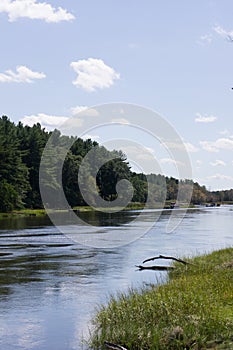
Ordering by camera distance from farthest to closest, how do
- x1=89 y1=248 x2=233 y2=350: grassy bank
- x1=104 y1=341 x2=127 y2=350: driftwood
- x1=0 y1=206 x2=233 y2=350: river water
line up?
x1=0 y1=206 x2=233 y2=350: river water, x1=89 y1=248 x2=233 y2=350: grassy bank, x1=104 y1=341 x2=127 y2=350: driftwood

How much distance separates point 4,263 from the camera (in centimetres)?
2798

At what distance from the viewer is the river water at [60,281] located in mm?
14273

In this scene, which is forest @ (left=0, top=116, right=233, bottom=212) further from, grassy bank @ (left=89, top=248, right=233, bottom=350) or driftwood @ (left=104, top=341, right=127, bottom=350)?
driftwood @ (left=104, top=341, right=127, bottom=350)

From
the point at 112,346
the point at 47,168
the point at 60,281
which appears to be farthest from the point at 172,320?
the point at 47,168

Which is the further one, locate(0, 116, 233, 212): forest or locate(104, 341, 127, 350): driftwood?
locate(0, 116, 233, 212): forest

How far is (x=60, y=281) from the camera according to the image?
73.8 feet

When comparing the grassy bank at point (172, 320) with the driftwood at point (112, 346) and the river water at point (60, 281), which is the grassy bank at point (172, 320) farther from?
the river water at point (60, 281)

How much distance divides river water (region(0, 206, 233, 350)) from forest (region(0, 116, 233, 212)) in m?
44.5

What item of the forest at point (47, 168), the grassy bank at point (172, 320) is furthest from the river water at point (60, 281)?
the forest at point (47, 168)

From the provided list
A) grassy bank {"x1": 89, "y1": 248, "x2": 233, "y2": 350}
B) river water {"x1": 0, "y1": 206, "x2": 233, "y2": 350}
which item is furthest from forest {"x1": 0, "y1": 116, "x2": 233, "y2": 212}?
grassy bank {"x1": 89, "y1": 248, "x2": 233, "y2": 350}

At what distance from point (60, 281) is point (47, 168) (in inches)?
3212

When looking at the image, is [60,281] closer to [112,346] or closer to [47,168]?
[112,346]

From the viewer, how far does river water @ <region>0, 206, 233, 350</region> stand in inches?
562

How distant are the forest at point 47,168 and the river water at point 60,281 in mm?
44539
